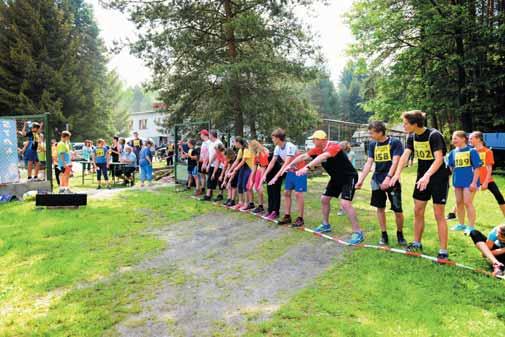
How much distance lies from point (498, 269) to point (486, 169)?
9.70ft

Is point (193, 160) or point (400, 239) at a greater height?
point (193, 160)

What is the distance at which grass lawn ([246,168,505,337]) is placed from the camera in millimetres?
3373

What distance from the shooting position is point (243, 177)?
902 cm

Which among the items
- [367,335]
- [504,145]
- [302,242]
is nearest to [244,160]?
[302,242]

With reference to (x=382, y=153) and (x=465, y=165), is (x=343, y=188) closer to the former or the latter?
(x=382, y=153)

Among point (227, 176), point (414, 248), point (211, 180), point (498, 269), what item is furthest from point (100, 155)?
point (498, 269)

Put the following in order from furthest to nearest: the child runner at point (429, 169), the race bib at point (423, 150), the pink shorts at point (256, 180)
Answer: the pink shorts at point (256, 180) < the race bib at point (423, 150) < the child runner at point (429, 169)

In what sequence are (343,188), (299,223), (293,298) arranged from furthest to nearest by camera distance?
(299,223) → (343,188) → (293,298)

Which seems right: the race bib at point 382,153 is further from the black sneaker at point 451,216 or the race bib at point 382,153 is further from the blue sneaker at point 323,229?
the black sneaker at point 451,216

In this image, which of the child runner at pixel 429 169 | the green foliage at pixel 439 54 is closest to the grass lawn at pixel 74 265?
the child runner at pixel 429 169

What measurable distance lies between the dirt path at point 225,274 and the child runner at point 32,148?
6787mm

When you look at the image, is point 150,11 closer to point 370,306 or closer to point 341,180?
point 341,180

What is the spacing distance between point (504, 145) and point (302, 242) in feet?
58.4

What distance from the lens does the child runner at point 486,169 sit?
6.77 meters
